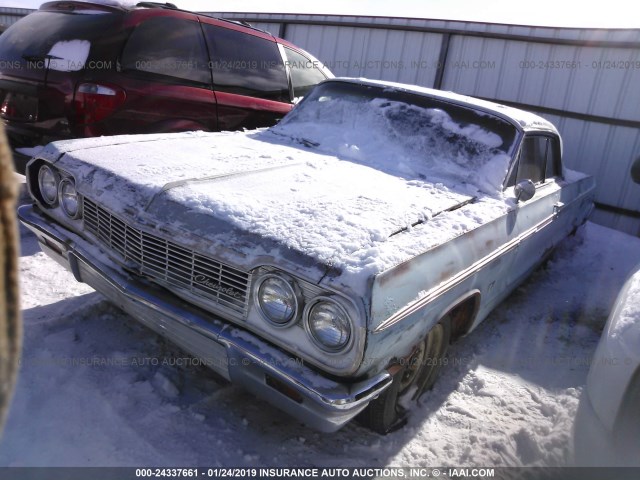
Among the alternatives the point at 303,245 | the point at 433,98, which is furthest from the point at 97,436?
the point at 433,98

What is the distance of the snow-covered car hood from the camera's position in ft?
6.72

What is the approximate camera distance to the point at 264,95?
512 centimetres

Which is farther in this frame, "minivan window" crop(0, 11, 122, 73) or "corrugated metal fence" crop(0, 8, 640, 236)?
"corrugated metal fence" crop(0, 8, 640, 236)

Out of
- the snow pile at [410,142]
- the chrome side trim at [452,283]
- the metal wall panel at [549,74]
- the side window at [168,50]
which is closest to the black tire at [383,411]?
the chrome side trim at [452,283]

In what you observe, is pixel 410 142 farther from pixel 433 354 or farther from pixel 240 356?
pixel 240 356

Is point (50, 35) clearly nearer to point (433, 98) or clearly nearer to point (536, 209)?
point (433, 98)

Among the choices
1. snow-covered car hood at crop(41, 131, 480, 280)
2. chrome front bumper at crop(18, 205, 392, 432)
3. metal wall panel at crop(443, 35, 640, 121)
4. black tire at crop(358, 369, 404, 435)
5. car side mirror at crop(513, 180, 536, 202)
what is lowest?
black tire at crop(358, 369, 404, 435)

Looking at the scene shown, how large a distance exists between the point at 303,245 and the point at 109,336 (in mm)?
1670

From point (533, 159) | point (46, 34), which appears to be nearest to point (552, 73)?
point (533, 159)

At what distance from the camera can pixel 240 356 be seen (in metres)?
2.03

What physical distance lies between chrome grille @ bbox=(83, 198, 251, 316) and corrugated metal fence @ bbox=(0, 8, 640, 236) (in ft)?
23.1

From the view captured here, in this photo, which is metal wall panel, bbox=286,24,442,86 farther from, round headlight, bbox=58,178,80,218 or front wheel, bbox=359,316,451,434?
round headlight, bbox=58,178,80,218

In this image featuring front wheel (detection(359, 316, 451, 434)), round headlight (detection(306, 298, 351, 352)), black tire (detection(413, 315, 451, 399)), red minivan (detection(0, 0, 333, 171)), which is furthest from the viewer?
red minivan (detection(0, 0, 333, 171))

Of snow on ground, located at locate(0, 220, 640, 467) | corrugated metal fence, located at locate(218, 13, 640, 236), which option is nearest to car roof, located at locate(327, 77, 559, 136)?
snow on ground, located at locate(0, 220, 640, 467)
